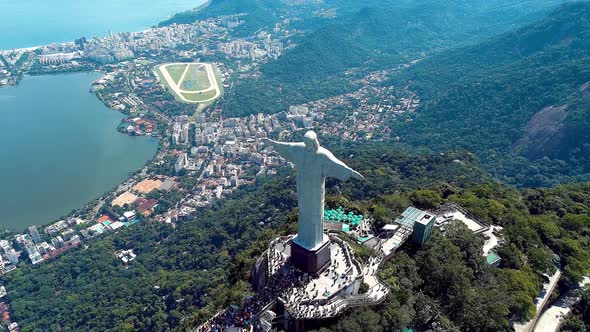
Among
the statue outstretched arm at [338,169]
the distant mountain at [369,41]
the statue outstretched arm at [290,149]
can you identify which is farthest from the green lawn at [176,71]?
the statue outstretched arm at [338,169]

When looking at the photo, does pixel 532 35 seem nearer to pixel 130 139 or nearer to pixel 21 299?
pixel 130 139

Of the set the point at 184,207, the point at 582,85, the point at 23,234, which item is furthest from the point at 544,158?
the point at 23,234

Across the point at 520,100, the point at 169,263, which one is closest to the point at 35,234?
the point at 169,263

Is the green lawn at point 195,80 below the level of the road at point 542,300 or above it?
above

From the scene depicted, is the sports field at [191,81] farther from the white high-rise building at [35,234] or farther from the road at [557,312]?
the road at [557,312]

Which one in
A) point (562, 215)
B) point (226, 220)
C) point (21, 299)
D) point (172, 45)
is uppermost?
point (172, 45)

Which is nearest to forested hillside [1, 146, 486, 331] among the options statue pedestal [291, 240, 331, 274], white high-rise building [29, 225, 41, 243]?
white high-rise building [29, 225, 41, 243]
